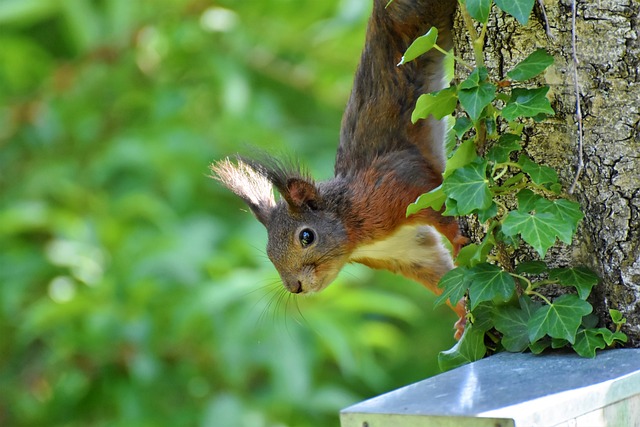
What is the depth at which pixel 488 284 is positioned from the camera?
1.55 metres

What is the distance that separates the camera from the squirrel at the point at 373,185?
84.4 inches

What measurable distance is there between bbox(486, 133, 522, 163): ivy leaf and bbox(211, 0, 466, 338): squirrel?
50cm

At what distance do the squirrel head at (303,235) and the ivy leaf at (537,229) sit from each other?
0.91 meters

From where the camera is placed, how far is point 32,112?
13.2 feet

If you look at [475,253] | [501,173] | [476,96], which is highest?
[476,96]

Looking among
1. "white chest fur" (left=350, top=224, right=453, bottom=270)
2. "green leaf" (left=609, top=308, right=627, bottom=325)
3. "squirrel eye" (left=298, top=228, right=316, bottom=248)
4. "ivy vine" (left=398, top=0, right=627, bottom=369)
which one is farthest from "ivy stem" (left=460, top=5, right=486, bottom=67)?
"squirrel eye" (left=298, top=228, right=316, bottom=248)

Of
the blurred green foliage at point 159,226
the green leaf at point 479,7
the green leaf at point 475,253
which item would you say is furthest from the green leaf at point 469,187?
the blurred green foliage at point 159,226

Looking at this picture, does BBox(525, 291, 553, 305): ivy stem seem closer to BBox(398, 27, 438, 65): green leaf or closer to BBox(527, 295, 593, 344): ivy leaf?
BBox(527, 295, 593, 344): ivy leaf

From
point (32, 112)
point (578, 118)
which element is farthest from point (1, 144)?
point (578, 118)

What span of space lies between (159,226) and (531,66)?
2440 mm

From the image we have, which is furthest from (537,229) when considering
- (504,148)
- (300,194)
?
(300,194)

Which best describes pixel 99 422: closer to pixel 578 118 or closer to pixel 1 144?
pixel 1 144

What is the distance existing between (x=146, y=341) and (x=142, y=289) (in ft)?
0.72

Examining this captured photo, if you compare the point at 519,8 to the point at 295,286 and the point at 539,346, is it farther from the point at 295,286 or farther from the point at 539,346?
the point at 295,286
